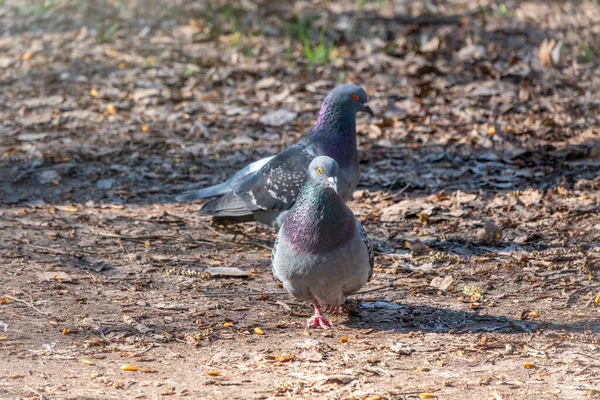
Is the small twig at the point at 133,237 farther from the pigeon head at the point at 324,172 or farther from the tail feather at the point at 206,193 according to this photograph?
the pigeon head at the point at 324,172

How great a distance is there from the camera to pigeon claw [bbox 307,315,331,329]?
4582 millimetres

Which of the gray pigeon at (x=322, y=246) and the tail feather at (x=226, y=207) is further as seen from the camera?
the tail feather at (x=226, y=207)

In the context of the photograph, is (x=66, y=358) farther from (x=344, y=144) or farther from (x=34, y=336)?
(x=344, y=144)

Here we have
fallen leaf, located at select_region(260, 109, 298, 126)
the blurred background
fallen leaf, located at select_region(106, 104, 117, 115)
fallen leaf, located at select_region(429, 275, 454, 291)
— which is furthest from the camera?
fallen leaf, located at select_region(106, 104, 117, 115)

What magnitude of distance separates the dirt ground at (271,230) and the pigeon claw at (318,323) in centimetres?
9

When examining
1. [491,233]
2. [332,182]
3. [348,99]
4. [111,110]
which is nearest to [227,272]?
[332,182]

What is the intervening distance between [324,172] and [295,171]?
1.50 metres

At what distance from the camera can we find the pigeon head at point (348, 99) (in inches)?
240

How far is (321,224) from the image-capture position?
14.3 ft

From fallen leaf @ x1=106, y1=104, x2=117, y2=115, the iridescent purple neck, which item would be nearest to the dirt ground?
fallen leaf @ x1=106, y1=104, x2=117, y2=115

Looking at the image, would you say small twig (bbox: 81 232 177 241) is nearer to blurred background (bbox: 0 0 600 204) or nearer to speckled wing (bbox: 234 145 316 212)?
speckled wing (bbox: 234 145 316 212)

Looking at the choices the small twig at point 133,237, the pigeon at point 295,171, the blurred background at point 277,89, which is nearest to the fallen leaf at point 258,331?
the pigeon at point 295,171

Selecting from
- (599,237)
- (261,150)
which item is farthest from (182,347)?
(261,150)

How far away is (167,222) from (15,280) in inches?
58.1
